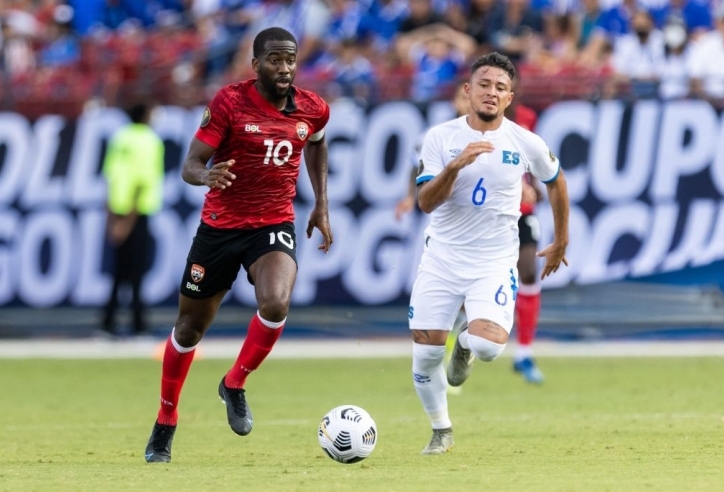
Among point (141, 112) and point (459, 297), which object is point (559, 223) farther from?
point (141, 112)

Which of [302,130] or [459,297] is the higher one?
[302,130]

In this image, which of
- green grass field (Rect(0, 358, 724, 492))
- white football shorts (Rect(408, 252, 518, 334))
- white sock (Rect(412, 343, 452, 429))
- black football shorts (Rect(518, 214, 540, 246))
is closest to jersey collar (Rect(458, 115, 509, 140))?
white football shorts (Rect(408, 252, 518, 334))

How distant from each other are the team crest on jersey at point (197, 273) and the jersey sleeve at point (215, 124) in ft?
2.55

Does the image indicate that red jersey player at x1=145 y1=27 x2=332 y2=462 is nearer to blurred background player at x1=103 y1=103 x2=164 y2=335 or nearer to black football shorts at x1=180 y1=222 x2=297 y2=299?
black football shorts at x1=180 y1=222 x2=297 y2=299

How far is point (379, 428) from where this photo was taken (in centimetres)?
1072

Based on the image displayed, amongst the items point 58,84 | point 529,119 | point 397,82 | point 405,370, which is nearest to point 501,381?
point 405,370

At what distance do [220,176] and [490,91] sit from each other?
181 cm

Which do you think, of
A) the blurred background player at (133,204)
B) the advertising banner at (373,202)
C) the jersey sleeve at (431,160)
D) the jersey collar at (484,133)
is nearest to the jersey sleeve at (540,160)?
the jersey collar at (484,133)

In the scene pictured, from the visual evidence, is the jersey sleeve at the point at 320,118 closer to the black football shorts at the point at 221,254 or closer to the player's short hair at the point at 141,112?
the black football shorts at the point at 221,254

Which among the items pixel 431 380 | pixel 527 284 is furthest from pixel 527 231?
pixel 431 380

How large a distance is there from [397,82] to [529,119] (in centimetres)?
425

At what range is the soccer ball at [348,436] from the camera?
8352 millimetres

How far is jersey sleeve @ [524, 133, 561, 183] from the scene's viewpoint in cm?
891

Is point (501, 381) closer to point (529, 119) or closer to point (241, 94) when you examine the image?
point (529, 119)
